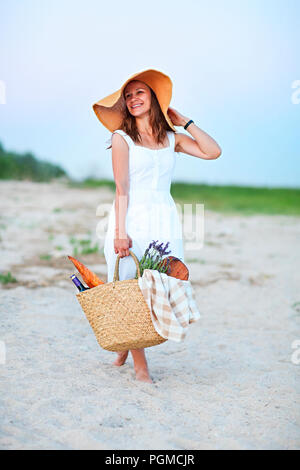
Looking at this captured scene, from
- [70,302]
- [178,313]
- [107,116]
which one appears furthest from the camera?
[70,302]

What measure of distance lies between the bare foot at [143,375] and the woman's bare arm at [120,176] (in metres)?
0.89

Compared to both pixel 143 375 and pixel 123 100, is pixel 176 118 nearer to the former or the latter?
pixel 123 100

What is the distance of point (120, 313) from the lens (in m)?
2.65

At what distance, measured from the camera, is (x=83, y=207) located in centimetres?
1090

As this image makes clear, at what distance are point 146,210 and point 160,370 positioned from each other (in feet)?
3.84

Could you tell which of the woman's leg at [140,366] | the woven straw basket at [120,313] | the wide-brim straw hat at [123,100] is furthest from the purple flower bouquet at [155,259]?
the wide-brim straw hat at [123,100]

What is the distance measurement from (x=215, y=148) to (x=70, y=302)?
2.31 m

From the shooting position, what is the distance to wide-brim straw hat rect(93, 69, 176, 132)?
2914 millimetres

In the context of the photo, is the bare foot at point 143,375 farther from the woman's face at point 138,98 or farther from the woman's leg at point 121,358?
the woman's face at point 138,98

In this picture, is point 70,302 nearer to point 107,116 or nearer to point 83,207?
point 107,116

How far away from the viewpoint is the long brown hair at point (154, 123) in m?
3.00

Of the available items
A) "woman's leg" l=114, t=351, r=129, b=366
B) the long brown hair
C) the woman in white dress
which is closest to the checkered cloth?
the woman in white dress

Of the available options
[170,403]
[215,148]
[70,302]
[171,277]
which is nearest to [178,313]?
[171,277]

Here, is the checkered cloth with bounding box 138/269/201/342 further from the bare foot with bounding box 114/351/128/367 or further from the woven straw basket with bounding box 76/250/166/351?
the bare foot with bounding box 114/351/128/367
